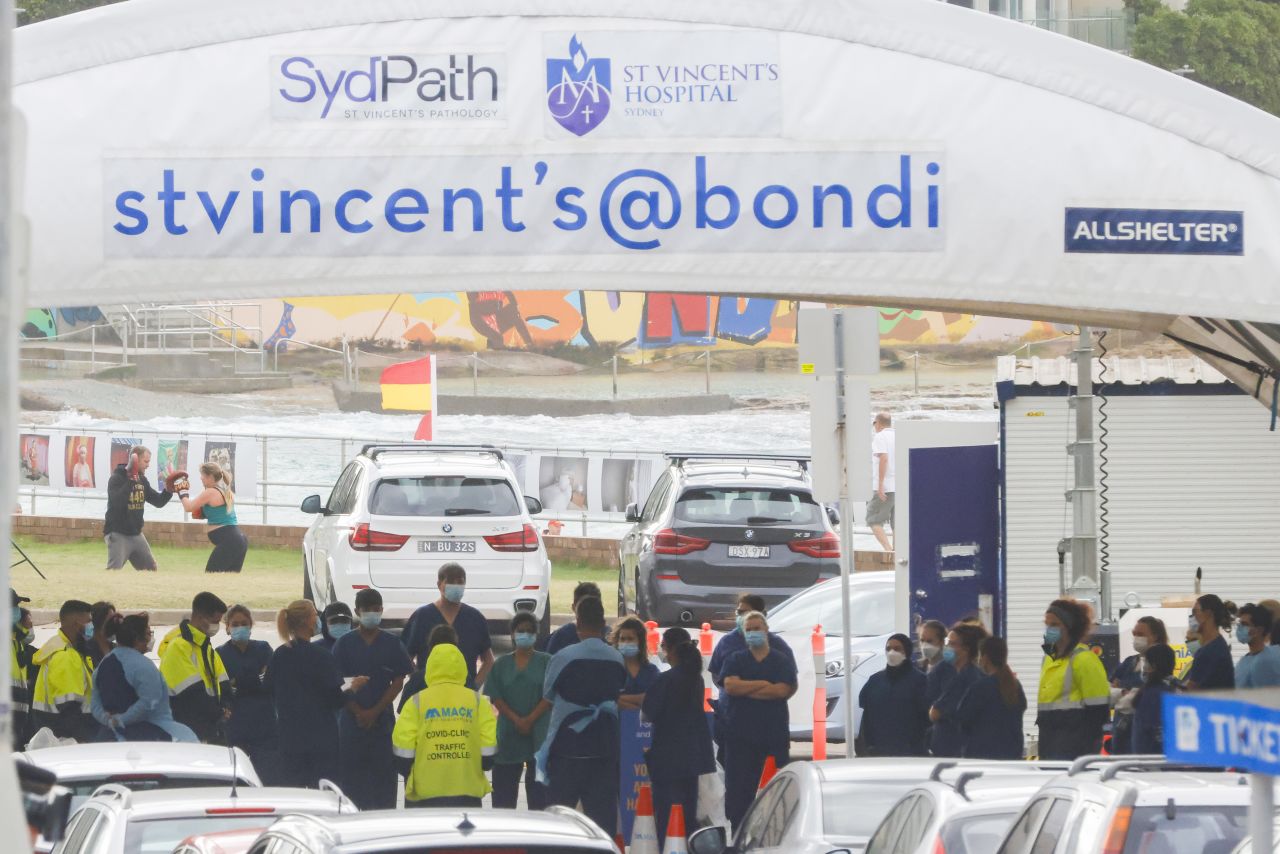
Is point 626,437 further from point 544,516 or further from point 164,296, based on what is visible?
point 164,296

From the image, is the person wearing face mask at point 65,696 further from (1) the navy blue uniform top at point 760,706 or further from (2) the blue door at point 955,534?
(2) the blue door at point 955,534

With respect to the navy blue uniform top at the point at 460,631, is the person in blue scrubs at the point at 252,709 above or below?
below

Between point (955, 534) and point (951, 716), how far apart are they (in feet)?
16.1

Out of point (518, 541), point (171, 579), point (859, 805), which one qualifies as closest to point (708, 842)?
point (859, 805)

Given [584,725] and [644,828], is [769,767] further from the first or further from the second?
[584,725]

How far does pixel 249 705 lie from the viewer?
13.6 meters

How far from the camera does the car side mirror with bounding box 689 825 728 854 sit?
33.2 ft

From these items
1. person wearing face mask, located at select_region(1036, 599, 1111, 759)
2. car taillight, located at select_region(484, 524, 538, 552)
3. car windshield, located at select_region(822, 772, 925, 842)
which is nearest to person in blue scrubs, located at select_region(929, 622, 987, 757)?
person wearing face mask, located at select_region(1036, 599, 1111, 759)

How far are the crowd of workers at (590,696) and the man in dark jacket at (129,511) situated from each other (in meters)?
12.9

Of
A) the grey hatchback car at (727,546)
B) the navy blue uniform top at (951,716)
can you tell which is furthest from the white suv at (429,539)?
the navy blue uniform top at (951,716)

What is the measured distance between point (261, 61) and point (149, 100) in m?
0.58

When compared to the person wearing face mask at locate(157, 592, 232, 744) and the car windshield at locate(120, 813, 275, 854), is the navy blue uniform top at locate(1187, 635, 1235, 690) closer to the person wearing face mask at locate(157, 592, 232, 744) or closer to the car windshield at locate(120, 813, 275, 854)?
the person wearing face mask at locate(157, 592, 232, 744)

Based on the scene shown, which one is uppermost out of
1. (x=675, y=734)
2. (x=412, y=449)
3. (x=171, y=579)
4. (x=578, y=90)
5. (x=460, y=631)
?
(x=578, y=90)

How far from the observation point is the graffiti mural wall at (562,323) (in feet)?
251
